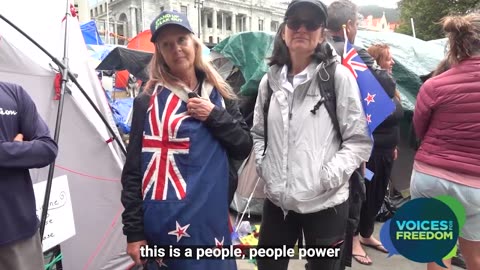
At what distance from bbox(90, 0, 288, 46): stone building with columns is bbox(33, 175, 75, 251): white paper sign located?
215ft

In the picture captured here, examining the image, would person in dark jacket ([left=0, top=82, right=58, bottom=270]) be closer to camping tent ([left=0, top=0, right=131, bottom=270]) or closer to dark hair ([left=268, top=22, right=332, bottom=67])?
camping tent ([left=0, top=0, right=131, bottom=270])

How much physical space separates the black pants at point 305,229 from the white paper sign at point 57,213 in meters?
1.56

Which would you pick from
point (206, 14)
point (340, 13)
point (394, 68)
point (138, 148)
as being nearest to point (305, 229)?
point (138, 148)

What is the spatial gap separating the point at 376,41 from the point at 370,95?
146 inches

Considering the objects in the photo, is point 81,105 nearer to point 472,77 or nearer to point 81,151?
point 81,151

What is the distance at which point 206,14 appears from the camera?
74188mm

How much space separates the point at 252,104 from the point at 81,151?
4.84 ft

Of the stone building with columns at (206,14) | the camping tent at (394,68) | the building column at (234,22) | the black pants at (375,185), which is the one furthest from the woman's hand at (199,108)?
the building column at (234,22)

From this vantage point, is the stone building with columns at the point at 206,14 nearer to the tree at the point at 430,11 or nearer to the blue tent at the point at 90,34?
the tree at the point at 430,11

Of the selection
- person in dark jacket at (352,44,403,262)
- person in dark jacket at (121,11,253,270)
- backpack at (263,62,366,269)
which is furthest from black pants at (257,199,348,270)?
person in dark jacket at (352,44,403,262)

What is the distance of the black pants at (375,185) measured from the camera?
12.6 ft

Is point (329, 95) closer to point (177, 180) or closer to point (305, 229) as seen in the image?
point (305, 229)

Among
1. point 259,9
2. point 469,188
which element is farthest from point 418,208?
point 259,9

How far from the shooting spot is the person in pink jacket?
2.34 meters
